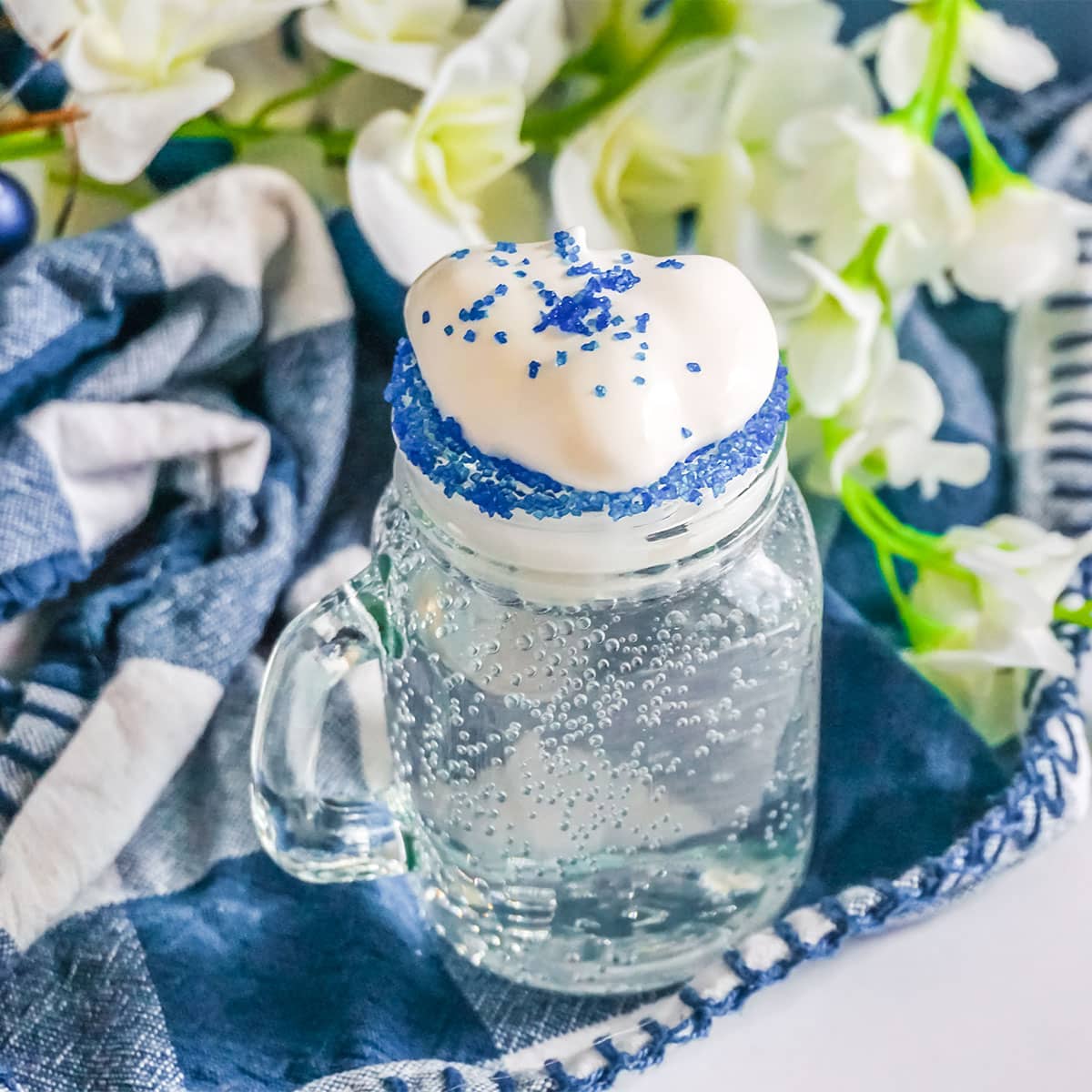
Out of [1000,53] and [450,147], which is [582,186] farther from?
[1000,53]

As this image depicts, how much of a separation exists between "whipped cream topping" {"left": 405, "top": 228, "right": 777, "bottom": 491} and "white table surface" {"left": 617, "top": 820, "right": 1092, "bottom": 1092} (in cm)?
20

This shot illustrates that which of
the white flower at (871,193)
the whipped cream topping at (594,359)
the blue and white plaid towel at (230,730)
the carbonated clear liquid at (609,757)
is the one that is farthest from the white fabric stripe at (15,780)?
the white flower at (871,193)

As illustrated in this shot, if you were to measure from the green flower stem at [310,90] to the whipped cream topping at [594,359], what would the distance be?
0.28 meters

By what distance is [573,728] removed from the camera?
388 millimetres

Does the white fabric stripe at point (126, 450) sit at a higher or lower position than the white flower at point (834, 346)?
higher

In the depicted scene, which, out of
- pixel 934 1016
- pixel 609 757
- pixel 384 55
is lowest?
pixel 934 1016

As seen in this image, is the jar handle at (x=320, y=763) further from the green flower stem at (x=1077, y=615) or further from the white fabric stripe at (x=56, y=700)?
the green flower stem at (x=1077, y=615)

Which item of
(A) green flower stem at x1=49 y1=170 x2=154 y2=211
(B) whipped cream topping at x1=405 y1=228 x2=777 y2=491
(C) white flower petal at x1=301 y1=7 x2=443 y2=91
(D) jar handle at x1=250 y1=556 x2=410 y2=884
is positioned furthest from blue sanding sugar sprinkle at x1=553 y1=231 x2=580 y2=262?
(A) green flower stem at x1=49 y1=170 x2=154 y2=211

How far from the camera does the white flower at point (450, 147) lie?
1.71ft

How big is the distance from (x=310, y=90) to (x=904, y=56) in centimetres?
24

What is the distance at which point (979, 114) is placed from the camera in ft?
2.23

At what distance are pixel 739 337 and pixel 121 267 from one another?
0.30m

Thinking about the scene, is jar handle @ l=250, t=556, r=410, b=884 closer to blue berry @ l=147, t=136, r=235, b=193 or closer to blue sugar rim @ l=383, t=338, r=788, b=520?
blue sugar rim @ l=383, t=338, r=788, b=520

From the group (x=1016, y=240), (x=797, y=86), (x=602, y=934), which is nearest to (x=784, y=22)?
(x=797, y=86)
